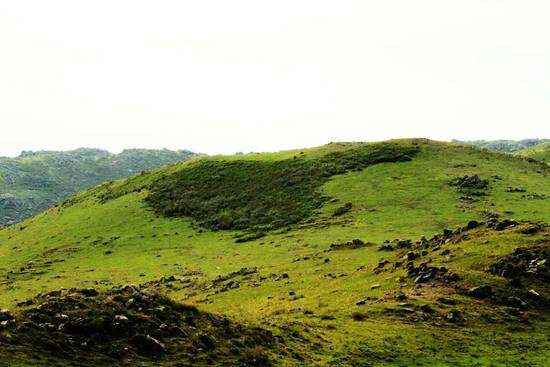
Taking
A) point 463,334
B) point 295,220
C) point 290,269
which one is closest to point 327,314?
point 463,334

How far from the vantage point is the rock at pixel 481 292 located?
100ft

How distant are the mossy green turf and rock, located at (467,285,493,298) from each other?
0.93 m

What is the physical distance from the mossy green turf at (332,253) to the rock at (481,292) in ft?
3.06

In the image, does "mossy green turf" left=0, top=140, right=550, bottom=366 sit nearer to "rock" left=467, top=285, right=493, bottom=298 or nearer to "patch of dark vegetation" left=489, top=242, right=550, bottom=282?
"rock" left=467, top=285, right=493, bottom=298

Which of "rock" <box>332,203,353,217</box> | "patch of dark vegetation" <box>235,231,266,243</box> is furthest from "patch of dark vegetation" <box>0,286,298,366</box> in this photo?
"rock" <box>332,203,353,217</box>

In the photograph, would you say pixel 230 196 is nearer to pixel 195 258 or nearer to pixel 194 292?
pixel 195 258

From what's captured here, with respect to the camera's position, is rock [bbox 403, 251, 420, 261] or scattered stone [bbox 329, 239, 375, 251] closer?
rock [bbox 403, 251, 420, 261]

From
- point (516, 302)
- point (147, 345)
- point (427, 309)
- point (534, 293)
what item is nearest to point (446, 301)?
point (427, 309)

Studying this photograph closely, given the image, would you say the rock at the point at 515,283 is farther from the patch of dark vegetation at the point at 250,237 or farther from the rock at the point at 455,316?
the patch of dark vegetation at the point at 250,237

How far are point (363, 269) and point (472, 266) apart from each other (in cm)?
974

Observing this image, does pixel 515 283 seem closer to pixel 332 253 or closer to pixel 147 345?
pixel 332 253

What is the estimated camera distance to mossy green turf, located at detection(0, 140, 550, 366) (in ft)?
83.7

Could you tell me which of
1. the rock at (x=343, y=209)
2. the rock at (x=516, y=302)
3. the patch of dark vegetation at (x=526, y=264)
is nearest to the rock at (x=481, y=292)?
the rock at (x=516, y=302)

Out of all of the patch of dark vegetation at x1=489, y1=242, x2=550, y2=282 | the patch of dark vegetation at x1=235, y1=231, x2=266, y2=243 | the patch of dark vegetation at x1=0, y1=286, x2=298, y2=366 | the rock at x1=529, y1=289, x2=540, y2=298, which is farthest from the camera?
the patch of dark vegetation at x1=235, y1=231, x2=266, y2=243
